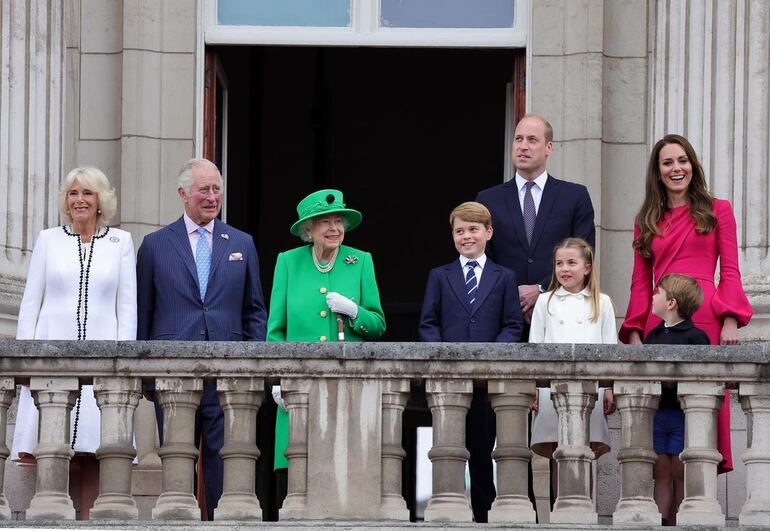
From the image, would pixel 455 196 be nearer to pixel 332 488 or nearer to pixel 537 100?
pixel 537 100

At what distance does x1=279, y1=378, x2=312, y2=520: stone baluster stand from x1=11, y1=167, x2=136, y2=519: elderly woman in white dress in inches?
36.7

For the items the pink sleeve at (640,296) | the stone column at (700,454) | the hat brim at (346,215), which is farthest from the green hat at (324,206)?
the stone column at (700,454)

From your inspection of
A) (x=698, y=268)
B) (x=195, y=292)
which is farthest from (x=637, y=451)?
(x=195, y=292)

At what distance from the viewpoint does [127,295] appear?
11031 mm

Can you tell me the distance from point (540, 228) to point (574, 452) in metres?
1.55

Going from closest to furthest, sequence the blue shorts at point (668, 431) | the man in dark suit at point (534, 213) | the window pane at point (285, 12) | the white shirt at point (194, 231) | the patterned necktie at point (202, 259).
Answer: the blue shorts at point (668, 431) → the patterned necktie at point (202, 259) → the white shirt at point (194, 231) → the man in dark suit at point (534, 213) → the window pane at point (285, 12)

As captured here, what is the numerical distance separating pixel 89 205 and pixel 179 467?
1.43 m

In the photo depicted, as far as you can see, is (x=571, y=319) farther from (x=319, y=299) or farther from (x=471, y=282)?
(x=319, y=299)

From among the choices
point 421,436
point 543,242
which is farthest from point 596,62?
point 421,436

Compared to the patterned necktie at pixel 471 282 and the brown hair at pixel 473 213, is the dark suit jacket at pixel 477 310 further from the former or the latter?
the brown hair at pixel 473 213

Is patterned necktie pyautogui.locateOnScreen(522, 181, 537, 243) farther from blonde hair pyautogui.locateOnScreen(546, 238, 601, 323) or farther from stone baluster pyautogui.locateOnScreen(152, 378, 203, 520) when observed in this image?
stone baluster pyautogui.locateOnScreen(152, 378, 203, 520)

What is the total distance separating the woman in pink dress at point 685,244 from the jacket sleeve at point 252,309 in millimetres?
1809

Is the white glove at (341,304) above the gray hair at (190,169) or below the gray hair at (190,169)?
below

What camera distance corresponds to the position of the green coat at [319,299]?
1126cm
